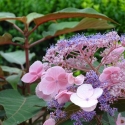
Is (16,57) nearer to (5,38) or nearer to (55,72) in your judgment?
(5,38)

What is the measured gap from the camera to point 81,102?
0.80 meters

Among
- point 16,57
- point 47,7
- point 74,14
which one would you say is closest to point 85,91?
A: point 74,14

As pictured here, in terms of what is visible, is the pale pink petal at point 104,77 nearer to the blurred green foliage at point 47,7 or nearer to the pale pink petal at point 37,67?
the pale pink petal at point 37,67

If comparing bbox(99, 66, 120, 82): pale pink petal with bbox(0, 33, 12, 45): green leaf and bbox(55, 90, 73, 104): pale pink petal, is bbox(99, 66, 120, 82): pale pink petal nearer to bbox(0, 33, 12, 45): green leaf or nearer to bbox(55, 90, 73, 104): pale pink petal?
bbox(55, 90, 73, 104): pale pink petal

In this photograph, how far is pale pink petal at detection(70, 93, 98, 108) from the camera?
0.79 m

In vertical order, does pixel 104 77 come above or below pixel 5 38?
above

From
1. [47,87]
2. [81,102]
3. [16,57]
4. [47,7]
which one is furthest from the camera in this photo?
[47,7]

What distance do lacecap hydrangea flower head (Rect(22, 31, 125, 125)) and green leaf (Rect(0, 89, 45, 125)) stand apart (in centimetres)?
10

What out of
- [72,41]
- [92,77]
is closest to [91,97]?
[92,77]

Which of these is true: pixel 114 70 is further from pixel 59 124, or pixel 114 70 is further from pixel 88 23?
pixel 88 23

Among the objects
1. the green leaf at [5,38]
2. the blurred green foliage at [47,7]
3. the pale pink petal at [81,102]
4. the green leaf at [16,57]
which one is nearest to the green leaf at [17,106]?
the pale pink petal at [81,102]

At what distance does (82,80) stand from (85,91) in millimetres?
45

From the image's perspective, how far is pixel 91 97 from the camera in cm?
82

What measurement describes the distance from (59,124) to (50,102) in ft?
0.35
